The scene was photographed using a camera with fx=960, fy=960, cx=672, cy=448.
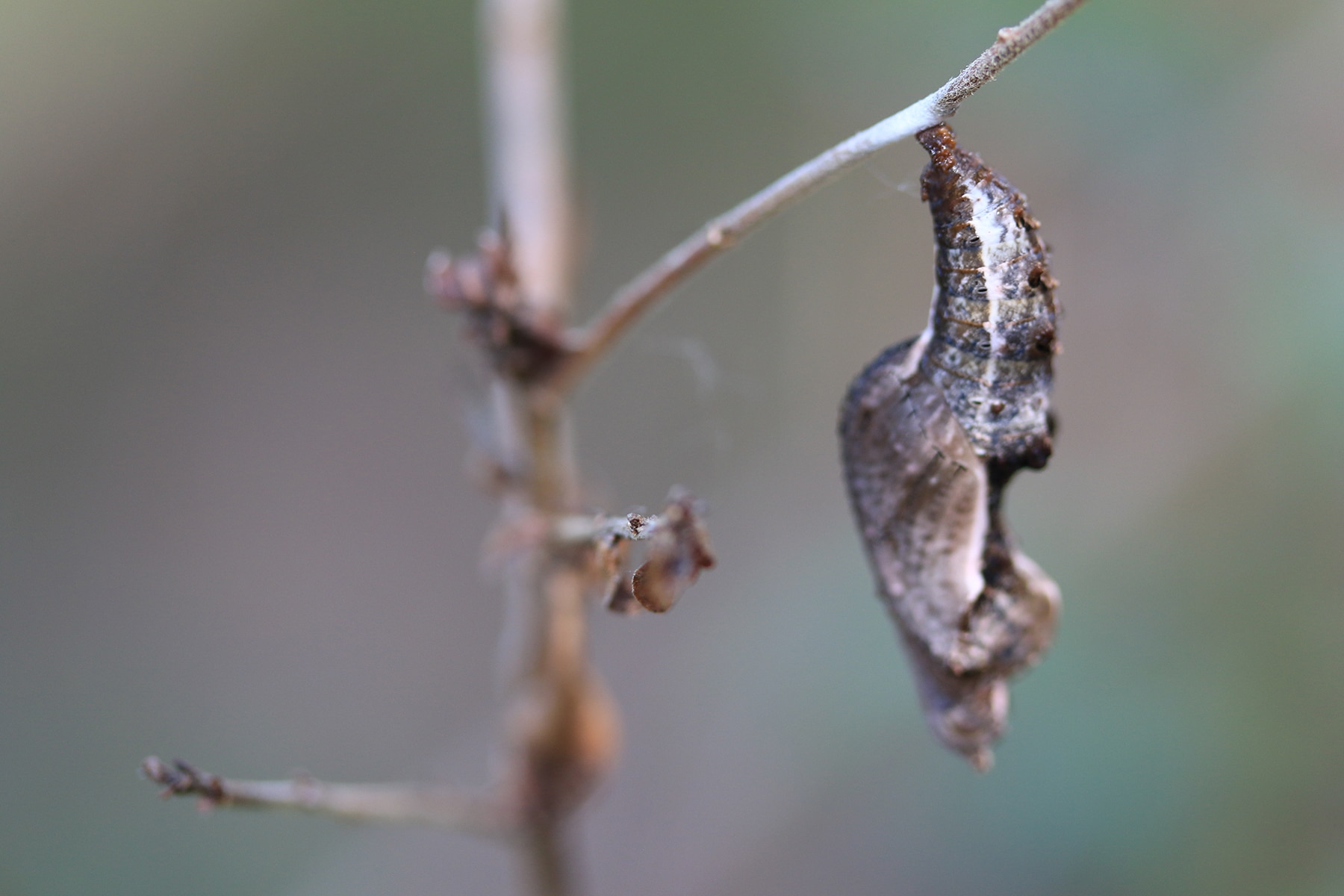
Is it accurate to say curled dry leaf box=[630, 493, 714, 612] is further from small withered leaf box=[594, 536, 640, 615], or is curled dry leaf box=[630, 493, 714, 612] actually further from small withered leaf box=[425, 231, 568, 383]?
small withered leaf box=[425, 231, 568, 383]

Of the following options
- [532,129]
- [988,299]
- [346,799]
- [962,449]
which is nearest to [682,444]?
[532,129]

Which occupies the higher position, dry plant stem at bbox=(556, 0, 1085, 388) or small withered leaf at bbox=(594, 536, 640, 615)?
dry plant stem at bbox=(556, 0, 1085, 388)

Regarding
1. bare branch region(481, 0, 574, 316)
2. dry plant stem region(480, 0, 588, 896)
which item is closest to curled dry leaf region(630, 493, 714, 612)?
dry plant stem region(480, 0, 588, 896)

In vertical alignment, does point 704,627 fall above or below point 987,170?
above

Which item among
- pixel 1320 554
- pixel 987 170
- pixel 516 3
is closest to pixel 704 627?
pixel 1320 554

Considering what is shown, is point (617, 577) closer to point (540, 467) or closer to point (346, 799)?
point (540, 467)

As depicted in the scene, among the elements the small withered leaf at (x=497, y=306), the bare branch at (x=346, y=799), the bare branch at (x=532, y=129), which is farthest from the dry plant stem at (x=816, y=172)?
the bare branch at (x=346, y=799)

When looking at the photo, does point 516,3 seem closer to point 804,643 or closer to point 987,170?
point 987,170
